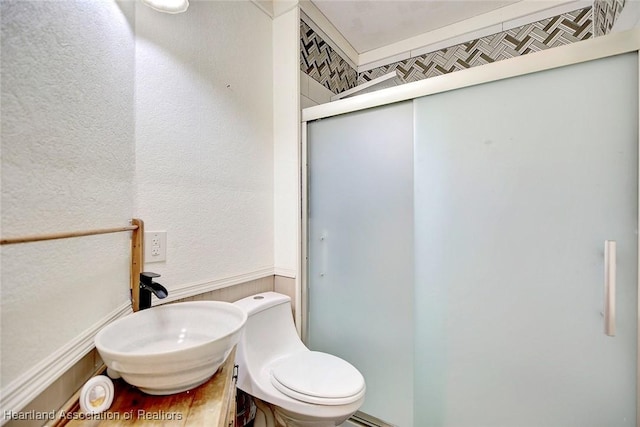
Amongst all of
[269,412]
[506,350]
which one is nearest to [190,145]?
[269,412]

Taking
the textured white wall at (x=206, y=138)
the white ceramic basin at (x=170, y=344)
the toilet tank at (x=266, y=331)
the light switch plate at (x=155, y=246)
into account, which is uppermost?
the textured white wall at (x=206, y=138)

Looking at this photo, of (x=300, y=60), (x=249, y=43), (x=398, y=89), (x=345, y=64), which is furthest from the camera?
(x=345, y=64)

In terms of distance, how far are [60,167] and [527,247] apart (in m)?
1.55

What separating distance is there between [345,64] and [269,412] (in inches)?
92.2

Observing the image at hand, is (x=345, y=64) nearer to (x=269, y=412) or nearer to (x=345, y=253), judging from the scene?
(x=345, y=253)

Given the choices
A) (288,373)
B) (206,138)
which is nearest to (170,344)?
(288,373)

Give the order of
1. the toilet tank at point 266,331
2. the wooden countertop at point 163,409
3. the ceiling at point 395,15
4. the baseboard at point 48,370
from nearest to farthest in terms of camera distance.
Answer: the baseboard at point 48,370
the wooden countertop at point 163,409
the toilet tank at point 266,331
the ceiling at point 395,15

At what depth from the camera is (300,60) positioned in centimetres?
173

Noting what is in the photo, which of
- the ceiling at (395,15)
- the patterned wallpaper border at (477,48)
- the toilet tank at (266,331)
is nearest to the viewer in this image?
the toilet tank at (266,331)

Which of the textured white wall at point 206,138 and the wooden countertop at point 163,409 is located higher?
the textured white wall at point 206,138

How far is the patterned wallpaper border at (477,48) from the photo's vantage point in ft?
5.21

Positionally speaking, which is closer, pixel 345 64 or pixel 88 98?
pixel 88 98

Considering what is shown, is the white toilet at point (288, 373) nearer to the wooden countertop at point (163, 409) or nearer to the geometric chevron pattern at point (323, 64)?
the wooden countertop at point (163, 409)

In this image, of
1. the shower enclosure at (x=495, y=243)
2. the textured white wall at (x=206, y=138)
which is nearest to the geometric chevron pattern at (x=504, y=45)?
the shower enclosure at (x=495, y=243)
